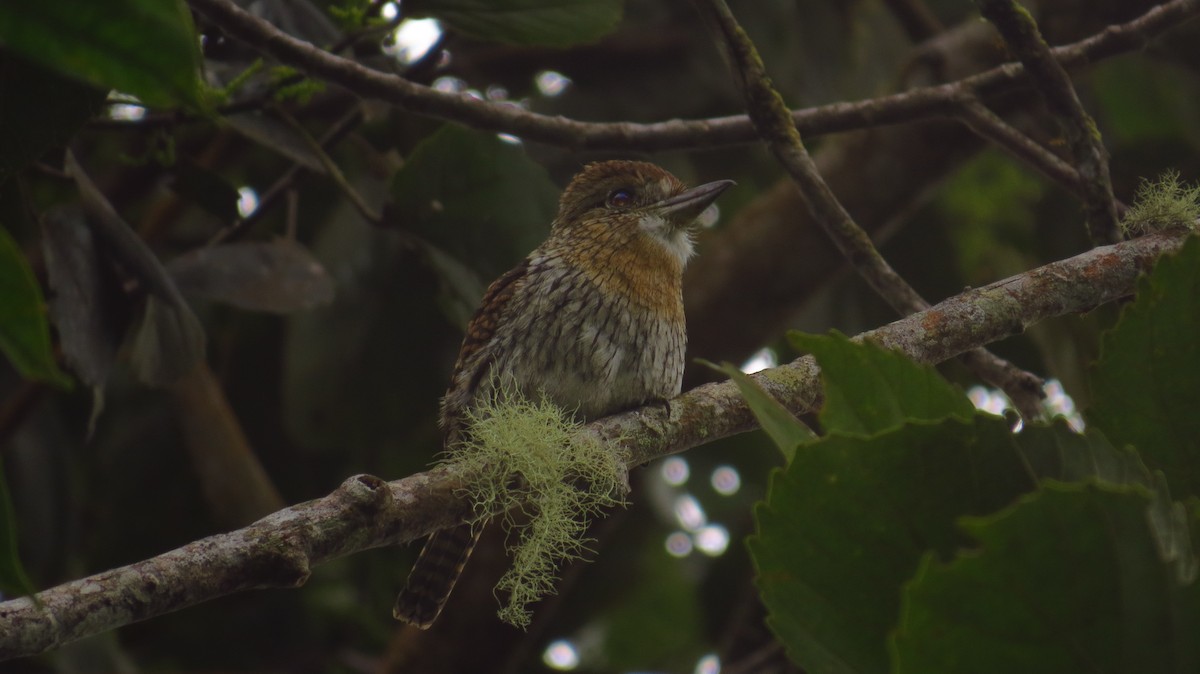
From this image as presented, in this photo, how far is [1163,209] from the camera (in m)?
2.36

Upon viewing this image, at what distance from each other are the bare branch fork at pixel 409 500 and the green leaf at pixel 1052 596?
Result: 814mm

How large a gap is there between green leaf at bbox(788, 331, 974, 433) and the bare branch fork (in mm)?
684

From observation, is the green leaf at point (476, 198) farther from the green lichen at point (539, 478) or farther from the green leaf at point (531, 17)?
the green lichen at point (539, 478)

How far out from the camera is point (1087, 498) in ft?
3.49

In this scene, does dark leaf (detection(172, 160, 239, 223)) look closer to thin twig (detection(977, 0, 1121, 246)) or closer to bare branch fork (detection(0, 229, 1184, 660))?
bare branch fork (detection(0, 229, 1184, 660))

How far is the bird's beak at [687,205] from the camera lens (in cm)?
334

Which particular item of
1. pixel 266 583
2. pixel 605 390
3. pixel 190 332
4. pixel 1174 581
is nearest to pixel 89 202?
pixel 190 332

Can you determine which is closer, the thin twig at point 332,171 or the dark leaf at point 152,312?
the dark leaf at point 152,312

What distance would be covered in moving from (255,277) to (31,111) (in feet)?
3.91

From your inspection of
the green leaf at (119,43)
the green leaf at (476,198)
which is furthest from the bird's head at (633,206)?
the green leaf at (119,43)

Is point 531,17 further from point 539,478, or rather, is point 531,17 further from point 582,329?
point 539,478

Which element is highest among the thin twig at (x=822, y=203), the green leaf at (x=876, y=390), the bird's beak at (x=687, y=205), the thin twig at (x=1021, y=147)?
the thin twig at (x=1021, y=147)

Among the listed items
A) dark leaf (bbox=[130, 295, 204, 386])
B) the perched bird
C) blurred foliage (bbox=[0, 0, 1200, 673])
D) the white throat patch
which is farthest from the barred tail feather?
the white throat patch

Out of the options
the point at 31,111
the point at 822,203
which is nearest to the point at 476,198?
the point at 822,203
